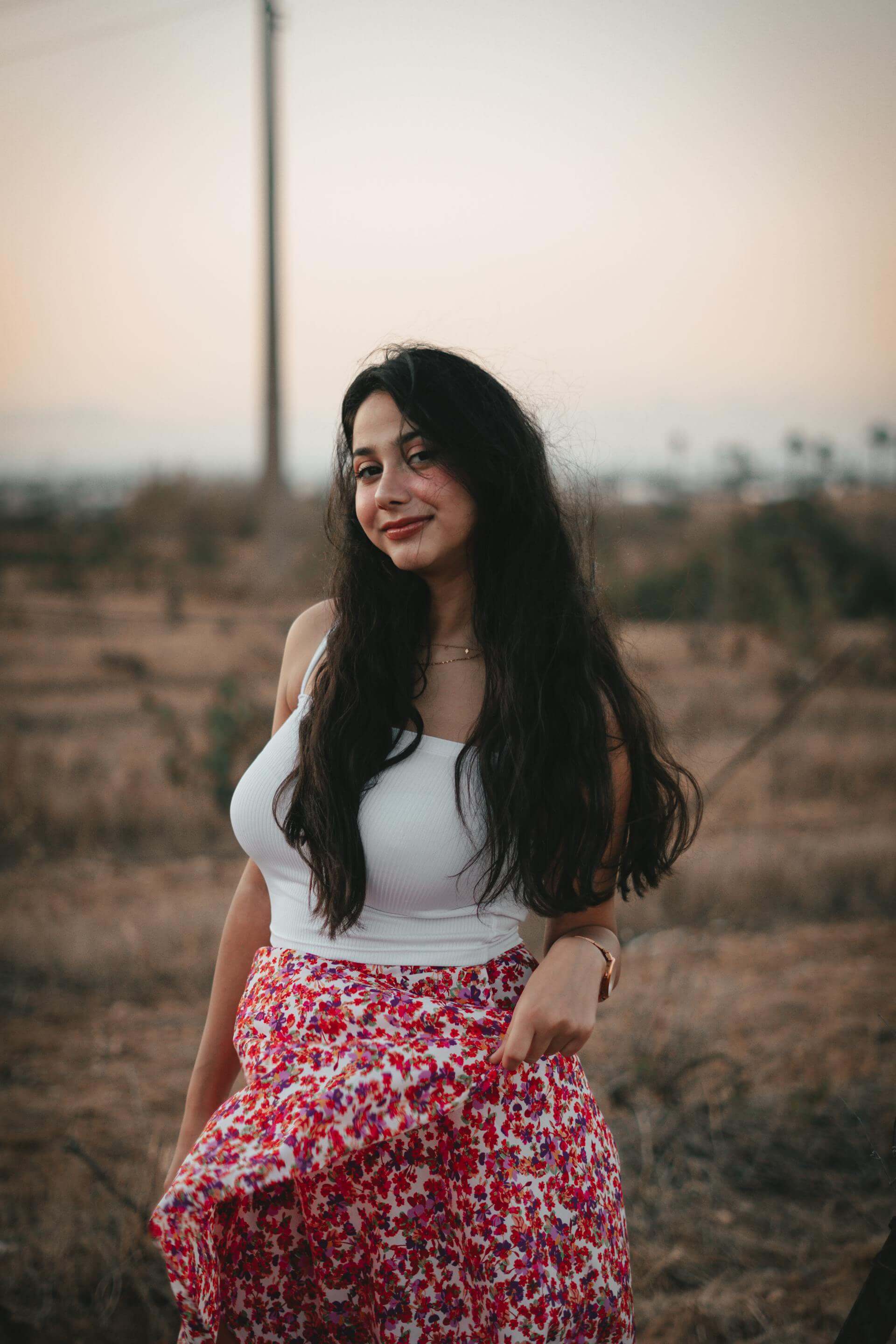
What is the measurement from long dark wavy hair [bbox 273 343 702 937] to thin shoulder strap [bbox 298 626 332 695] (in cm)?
3

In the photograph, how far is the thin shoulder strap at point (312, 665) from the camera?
1.62 m

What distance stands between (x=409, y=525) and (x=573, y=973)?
694 millimetres

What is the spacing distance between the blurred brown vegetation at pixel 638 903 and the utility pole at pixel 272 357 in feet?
0.82

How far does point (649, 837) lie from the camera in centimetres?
154

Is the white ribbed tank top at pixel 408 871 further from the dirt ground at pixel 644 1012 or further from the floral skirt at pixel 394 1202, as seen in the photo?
the dirt ground at pixel 644 1012

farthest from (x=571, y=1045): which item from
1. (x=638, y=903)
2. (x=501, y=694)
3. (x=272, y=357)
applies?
(x=272, y=357)

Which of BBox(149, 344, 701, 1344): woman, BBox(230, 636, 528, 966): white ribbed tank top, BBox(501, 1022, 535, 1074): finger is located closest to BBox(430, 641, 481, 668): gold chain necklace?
BBox(149, 344, 701, 1344): woman

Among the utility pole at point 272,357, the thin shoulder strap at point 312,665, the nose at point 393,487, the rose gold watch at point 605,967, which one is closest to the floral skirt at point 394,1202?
the rose gold watch at point 605,967

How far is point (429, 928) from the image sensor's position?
55.9 inches

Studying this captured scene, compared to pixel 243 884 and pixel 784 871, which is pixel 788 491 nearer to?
pixel 784 871

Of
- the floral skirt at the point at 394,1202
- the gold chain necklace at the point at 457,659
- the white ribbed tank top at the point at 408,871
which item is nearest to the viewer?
the floral skirt at the point at 394,1202

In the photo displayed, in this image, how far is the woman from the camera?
1264 millimetres

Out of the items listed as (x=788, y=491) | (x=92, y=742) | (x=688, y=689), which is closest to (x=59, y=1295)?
(x=92, y=742)

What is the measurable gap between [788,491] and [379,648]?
8303 millimetres
